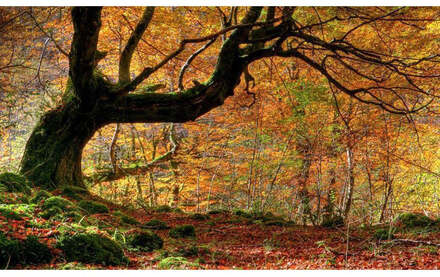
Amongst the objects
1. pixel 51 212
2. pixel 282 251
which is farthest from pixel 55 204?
pixel 282 251

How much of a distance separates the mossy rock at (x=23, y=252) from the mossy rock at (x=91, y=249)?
100mm

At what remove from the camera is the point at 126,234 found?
7.82 ft

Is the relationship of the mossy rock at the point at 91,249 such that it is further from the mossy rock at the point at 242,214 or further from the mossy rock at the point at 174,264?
the mossy rock at the point at 242,214

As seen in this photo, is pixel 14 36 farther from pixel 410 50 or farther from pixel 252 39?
pixel 410 50

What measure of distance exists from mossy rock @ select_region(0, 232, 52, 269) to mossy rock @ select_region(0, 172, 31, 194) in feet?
4.08

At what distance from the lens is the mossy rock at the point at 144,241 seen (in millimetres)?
2268

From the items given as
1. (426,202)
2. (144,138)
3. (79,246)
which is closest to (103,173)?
(144,138)

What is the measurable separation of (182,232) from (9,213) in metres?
1.42

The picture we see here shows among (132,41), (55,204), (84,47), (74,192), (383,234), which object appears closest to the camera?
(55,204)

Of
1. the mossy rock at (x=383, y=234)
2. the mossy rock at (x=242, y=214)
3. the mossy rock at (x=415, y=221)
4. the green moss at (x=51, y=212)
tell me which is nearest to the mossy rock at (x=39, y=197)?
the green moss at (x=51, y=212)

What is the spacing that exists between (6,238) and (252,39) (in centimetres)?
258

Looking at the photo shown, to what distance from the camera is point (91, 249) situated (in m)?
1.84

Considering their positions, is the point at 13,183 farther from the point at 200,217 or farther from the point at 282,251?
the point at 282,251

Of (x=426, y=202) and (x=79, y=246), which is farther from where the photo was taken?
(x=426, y=202)
